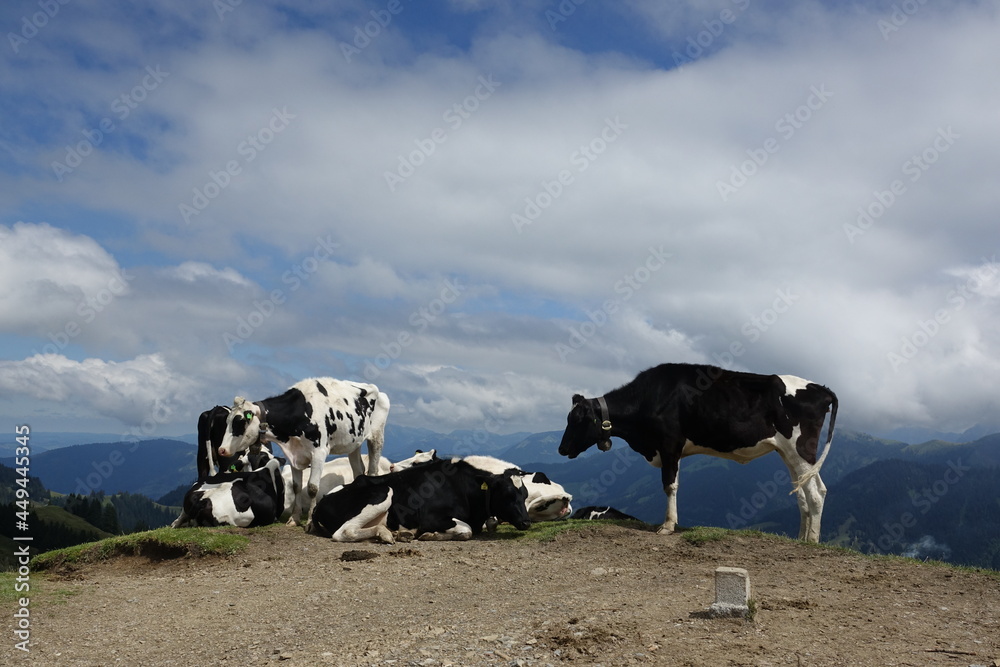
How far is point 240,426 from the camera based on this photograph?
16188 millimetres

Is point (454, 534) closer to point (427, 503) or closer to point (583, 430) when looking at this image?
point (427, 503)

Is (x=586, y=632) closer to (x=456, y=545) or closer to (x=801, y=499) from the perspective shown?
(x=456, y=545)

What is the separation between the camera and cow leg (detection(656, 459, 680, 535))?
49.9 ft

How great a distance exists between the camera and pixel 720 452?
16.0 metres

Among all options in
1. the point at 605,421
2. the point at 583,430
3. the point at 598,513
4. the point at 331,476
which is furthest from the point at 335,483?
the point at 605,421

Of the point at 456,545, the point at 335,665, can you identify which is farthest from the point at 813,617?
the point at 456,545

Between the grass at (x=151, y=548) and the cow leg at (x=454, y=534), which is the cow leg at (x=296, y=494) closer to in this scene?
the grass at (x=151, y=548)

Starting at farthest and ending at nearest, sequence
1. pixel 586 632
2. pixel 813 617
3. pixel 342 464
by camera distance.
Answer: pixel 342 464 < pixel 813 617 < pixel 586 632

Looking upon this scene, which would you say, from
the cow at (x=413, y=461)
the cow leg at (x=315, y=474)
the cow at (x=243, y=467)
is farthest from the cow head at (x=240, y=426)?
the cow at (x=413, y=461)

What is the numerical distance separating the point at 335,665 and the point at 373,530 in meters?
7.88

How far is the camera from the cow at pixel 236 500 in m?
16.3

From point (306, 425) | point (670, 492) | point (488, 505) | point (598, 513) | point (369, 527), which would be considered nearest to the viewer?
point (369, 527)

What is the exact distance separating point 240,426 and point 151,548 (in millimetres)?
3415

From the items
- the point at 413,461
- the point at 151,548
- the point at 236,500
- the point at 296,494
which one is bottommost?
the point at 151,548
